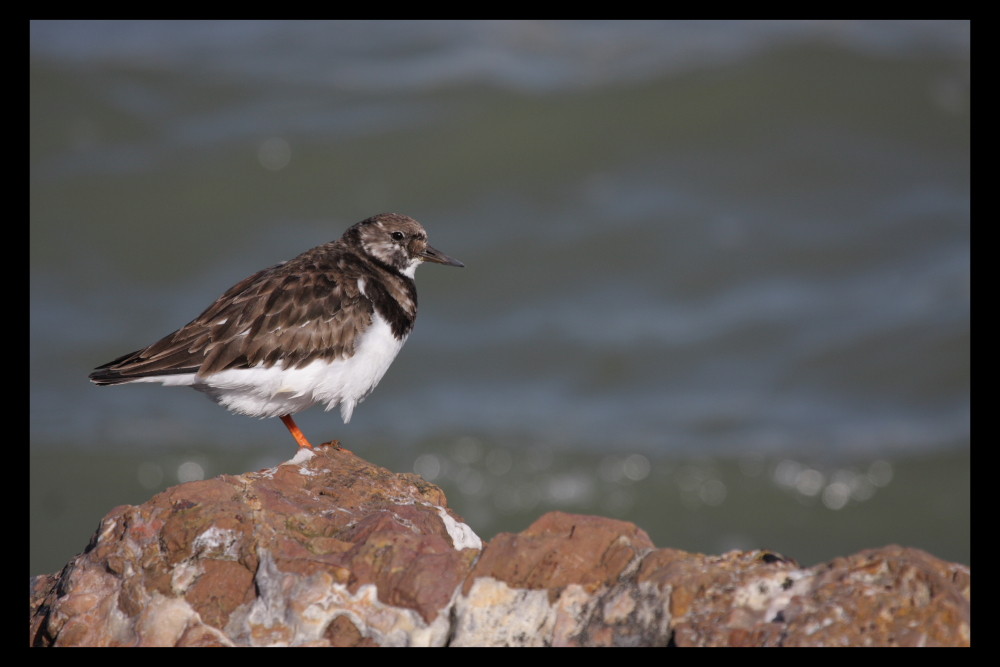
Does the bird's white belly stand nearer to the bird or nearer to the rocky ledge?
the bird

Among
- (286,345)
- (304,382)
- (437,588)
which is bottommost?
(304,382)

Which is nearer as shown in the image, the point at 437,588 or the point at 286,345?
the point at 437,588

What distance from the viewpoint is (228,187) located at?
45.4ft

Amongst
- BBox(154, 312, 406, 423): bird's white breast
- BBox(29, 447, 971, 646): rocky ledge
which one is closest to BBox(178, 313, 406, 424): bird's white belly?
BBox(154, 312, 406, 423): bird's white breast

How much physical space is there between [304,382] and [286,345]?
0.20 m

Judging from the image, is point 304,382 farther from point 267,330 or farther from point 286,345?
point 267,330

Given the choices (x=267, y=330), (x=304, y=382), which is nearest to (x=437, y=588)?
(x=304, y=382)

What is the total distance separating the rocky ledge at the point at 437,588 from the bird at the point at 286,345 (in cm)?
134

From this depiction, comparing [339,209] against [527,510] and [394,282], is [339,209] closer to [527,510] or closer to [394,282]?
[527,510]

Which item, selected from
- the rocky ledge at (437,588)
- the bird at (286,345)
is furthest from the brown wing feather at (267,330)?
the rocky ledge at (437,588)

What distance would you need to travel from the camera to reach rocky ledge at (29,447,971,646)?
2.57m

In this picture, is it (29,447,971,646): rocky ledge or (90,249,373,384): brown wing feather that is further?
(90,249,373,384): brown wing feather

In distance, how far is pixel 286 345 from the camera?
4766 millimetres

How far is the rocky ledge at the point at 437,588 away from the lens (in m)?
2.57
